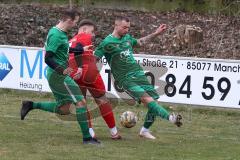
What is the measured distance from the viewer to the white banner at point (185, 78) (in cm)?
1466

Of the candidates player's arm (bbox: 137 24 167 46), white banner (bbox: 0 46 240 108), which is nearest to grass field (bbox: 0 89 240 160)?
white banner (bbox: 0 46 240 108)

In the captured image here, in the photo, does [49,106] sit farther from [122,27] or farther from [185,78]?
[185,78]

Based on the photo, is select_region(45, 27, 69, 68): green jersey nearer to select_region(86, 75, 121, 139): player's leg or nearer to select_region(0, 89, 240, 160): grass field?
select_region(86, 75, 121, 139): player's leg

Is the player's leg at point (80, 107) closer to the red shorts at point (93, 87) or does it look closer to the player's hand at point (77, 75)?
the player's hand at point (77, 75)

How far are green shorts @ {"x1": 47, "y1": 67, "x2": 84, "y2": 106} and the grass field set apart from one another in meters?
0.66

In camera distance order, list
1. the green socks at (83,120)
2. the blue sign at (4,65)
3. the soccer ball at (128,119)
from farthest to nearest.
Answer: the blue sign at (4,65)
the soccer ball at (128,119)
the green socks at (83,120)

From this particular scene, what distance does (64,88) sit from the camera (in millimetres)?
10672

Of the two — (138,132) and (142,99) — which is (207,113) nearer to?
(138,132)

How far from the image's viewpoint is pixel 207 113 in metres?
15.1

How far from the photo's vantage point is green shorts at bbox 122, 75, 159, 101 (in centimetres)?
1117

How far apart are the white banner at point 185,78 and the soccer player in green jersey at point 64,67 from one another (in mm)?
4594

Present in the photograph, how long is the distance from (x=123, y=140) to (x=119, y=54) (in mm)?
1354

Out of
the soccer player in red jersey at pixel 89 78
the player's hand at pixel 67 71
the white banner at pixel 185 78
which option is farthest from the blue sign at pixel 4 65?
the player's hand at pixel 67 71

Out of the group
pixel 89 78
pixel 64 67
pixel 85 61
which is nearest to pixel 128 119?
pixel 89 78
